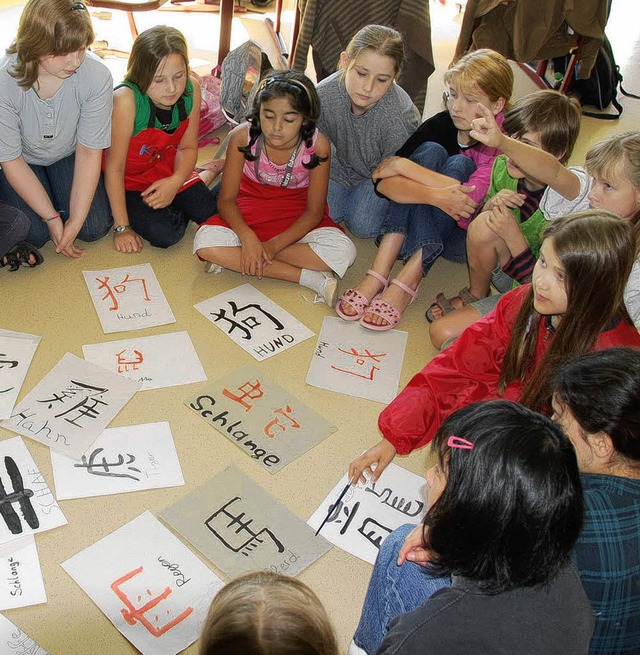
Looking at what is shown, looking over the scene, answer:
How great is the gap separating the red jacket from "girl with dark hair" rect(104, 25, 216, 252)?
1.04 meters

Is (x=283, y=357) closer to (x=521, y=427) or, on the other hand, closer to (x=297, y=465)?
(x=297, y=465)

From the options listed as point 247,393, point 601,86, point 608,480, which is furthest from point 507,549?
point 601,86

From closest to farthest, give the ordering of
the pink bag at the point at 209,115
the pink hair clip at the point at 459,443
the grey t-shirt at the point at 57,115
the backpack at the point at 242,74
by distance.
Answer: the pink hair clip at the point at 459,443, the grey t-shirt at the point at 57,115, the backpack at the point at 242,74, the pink bag at the point at 209,115

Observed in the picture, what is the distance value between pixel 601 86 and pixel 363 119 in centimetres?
165

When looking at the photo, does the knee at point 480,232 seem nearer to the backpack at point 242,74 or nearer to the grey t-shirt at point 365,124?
the grey t-shirt at point 365,124

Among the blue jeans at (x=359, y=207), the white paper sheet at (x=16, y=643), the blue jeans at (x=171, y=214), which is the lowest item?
the white paper sheet at (x=16, y=643)

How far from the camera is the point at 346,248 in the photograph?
87.3 inches

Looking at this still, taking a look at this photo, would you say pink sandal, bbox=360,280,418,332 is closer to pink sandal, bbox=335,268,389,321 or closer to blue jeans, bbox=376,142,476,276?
pink sandal, bbox=335,268,389,321

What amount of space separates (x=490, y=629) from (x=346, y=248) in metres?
1.45

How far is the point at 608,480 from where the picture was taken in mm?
1039

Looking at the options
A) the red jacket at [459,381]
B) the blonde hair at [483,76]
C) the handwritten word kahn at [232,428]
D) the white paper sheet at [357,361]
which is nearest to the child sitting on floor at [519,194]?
the blonde hair at [483,76]

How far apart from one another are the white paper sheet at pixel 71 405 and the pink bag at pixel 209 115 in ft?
3.83

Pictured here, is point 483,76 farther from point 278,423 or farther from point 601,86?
point 601,86

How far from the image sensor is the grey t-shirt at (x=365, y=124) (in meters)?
2.28
